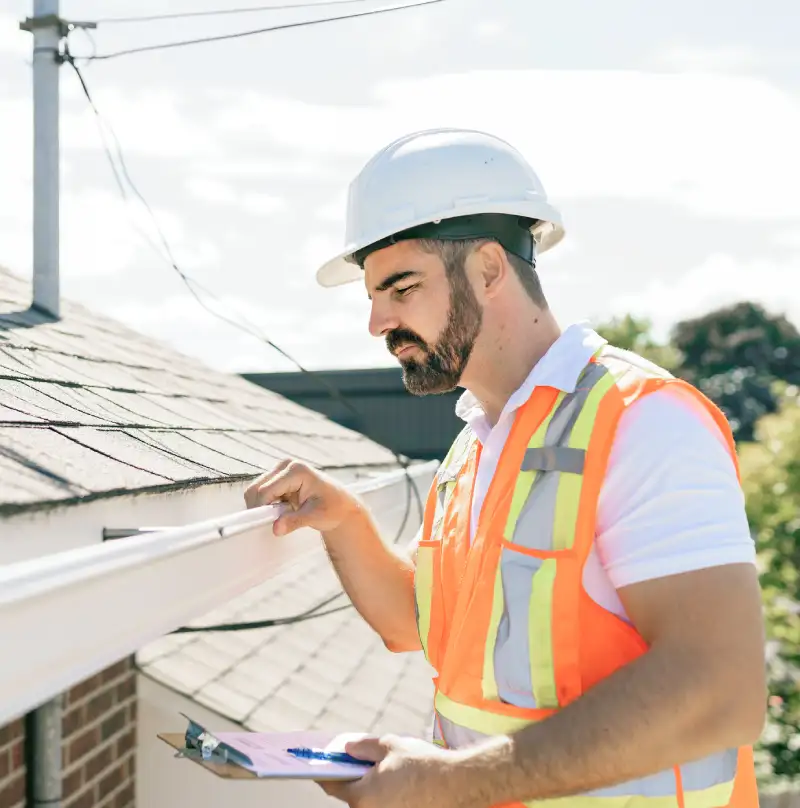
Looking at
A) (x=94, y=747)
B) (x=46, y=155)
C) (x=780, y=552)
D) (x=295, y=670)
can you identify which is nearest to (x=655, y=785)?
(x=94, y=747)


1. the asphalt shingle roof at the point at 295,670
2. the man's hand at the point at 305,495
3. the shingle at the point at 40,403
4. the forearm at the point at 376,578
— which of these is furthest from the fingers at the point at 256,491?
the asphalt shingle roof at the point at 295,670

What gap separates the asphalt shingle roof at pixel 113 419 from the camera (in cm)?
202

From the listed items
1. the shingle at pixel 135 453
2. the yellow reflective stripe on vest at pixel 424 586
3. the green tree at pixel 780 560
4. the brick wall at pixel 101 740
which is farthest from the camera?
the green tree at pixel 780 560

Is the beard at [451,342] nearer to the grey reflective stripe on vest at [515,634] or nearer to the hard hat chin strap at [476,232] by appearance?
the hard hat chin strap at [476,232]

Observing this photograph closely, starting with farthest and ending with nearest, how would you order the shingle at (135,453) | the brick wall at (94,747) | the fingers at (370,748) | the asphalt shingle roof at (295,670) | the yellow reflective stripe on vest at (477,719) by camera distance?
the asphalt shingle roof at (295,670), the brick wall at (94,747), the shingle at (135,453), the fingers at (370,748), the yellow reflective stripe on vest at (477,719)

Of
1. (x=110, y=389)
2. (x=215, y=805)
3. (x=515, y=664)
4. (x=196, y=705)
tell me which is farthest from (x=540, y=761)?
(x=215, y=805)

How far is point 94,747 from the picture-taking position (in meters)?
3.94

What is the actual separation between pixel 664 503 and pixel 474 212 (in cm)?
82

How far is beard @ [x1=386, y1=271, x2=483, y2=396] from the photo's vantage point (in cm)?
212

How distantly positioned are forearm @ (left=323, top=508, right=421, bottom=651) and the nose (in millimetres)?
647

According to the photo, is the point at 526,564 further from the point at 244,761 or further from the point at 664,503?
the point at 244,761

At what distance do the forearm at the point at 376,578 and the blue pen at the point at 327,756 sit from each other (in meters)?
0.64

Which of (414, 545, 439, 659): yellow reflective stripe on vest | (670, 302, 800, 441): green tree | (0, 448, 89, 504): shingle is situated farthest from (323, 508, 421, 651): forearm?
(670, 302, 800, 441): green tree

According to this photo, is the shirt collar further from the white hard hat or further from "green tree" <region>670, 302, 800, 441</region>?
"green tree" <region>670, 302, 800, 441</region>
